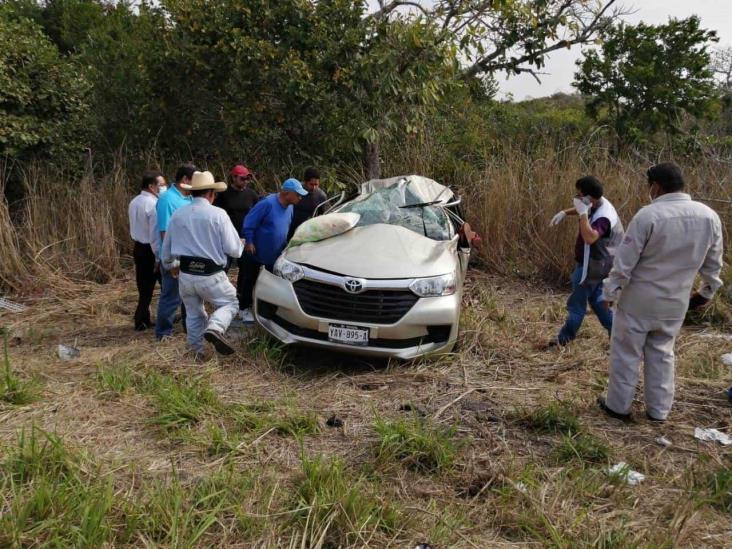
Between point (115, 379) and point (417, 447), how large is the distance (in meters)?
2.29

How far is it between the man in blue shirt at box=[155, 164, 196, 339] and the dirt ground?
0.70 feet

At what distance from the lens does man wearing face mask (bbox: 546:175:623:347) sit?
470cm

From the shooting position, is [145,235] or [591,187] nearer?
[591,187]

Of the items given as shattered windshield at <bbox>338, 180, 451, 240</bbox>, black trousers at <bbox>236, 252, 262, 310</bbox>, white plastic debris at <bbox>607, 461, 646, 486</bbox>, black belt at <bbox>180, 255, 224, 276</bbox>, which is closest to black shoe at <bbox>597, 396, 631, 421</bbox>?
white plastic debris at <bbox>607, 461, 646, 486</bbox>

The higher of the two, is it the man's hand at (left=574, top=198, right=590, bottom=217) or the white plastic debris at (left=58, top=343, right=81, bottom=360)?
the man's hand at (left=574, top=198, right=590, bottom=217)

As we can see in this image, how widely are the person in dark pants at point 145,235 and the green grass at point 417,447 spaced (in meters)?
3.22

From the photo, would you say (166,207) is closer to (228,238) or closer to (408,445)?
(228,238)

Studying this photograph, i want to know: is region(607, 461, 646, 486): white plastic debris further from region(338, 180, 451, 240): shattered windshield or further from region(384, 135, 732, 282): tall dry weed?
region(384, 135, 732, 282): tall dry weed

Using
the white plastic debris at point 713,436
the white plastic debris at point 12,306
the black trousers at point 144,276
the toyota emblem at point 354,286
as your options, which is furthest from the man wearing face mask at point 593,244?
the white plastic debris at point 12,306

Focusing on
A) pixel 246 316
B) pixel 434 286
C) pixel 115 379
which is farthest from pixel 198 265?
pixel 434 286

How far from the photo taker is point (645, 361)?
3707 millimetres

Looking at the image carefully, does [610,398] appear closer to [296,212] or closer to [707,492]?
[707,492]

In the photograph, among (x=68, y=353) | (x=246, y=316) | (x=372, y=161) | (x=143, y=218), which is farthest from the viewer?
(x=372, y=161)

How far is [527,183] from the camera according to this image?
325 inches
